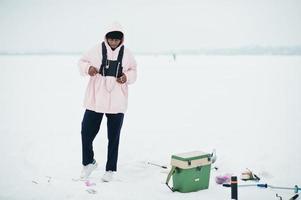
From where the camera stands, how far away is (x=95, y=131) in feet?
18.6

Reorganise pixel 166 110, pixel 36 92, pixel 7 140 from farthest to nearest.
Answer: pixel 36 92, pixel 166 110, pixel 7 140

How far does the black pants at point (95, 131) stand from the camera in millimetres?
5570

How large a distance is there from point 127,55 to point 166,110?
25.3 feet

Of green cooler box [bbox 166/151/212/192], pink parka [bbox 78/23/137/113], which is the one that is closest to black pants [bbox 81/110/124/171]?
pink parka [bbox 78/23/137/113]

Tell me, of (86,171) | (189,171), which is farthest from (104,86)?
(189,171)

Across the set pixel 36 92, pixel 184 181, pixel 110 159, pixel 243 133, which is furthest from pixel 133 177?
pixel 36 92

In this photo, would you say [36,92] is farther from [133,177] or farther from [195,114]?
[133,177]

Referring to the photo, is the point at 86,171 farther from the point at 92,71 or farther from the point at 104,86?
the point at 92,71

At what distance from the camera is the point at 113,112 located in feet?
18.0

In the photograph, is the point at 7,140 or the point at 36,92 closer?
the point at 7,140

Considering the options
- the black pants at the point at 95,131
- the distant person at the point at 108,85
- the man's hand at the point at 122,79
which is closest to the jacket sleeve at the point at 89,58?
the distant person at the point at 108,85

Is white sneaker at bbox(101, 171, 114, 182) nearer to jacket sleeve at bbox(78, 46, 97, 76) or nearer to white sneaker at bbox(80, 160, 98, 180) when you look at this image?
white sneaker at bbox(80, 160, 98, 180)

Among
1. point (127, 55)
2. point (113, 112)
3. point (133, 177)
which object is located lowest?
point (133, 177)

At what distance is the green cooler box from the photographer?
5113 millimetres
